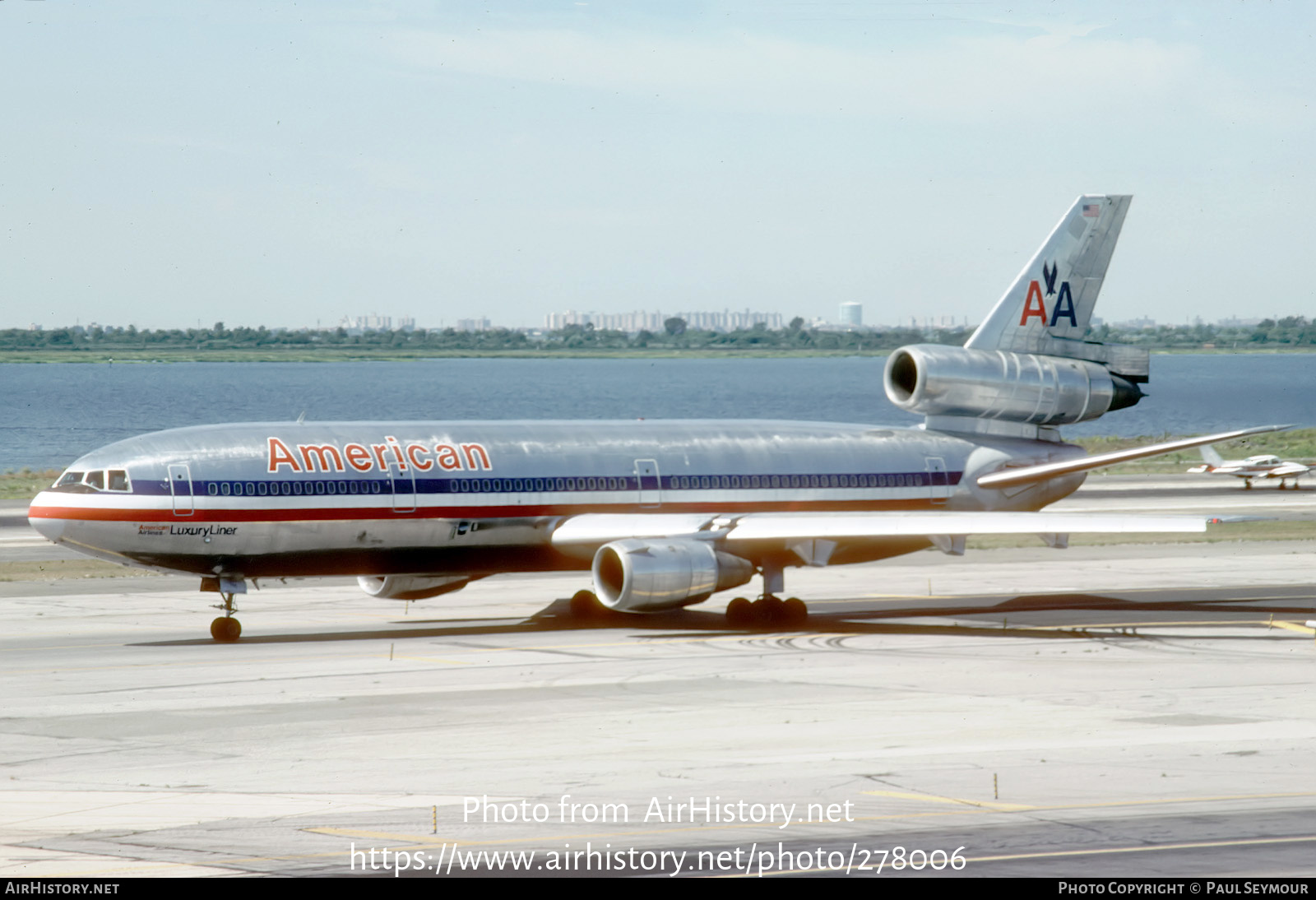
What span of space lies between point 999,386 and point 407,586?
16.7 meters

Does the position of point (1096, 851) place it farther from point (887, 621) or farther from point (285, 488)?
point (887, 621)

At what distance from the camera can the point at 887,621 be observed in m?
41.5

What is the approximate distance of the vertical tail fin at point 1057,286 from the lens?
1789 inches

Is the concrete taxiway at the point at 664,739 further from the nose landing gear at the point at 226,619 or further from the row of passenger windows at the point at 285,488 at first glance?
the row of passenger windows at the point at 285,488

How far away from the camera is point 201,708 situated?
28172 mm

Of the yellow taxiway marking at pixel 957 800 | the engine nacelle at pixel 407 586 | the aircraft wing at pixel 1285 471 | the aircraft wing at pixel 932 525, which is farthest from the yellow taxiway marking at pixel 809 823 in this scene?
the aircraft wing at pixel 1285 471

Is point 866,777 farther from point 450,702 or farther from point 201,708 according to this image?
point 201,708

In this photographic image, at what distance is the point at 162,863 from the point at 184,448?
2172cm

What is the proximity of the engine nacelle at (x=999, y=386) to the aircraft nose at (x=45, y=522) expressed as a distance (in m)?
21.3

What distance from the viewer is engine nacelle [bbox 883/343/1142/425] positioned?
4397 cm

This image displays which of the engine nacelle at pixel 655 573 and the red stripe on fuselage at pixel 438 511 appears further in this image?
the engine nacelle at pixel 655 573

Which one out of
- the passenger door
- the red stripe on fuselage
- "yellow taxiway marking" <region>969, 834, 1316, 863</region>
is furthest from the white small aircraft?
"yellow taxiway marking" <region>969, 834, 1316, 863</region>

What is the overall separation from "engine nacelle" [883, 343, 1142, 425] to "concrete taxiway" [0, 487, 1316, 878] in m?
5.39
